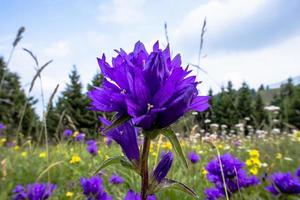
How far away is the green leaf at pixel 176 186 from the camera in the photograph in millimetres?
952

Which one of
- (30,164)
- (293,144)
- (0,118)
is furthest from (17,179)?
(0,118)

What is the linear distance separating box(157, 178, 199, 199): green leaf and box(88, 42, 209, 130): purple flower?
5.7 inches

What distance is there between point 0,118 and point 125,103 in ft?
117

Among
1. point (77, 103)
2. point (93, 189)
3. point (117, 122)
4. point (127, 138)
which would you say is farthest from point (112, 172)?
point (77, 103)

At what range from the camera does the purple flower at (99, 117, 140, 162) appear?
1077mm

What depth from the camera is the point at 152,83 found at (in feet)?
3.24

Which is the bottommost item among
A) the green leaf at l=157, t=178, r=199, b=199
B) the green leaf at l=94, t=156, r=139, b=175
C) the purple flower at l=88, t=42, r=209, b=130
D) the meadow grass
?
the meadow grass

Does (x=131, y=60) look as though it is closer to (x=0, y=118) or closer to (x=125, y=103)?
(x=125, y=103)

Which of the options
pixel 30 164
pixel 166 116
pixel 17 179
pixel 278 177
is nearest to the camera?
pixel 166 116

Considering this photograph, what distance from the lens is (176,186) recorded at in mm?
969

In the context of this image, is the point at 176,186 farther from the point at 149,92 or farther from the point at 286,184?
the point at 286,184

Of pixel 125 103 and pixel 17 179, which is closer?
pixel 125 103

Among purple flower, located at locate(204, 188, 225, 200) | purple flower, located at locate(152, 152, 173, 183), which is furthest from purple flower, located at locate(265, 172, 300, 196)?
purple flower, located at locate(152, 152, 173, 183)

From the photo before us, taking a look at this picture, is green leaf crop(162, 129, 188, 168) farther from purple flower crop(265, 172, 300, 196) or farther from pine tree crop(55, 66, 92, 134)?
pine tree crop(55, 66, 92, 134)
